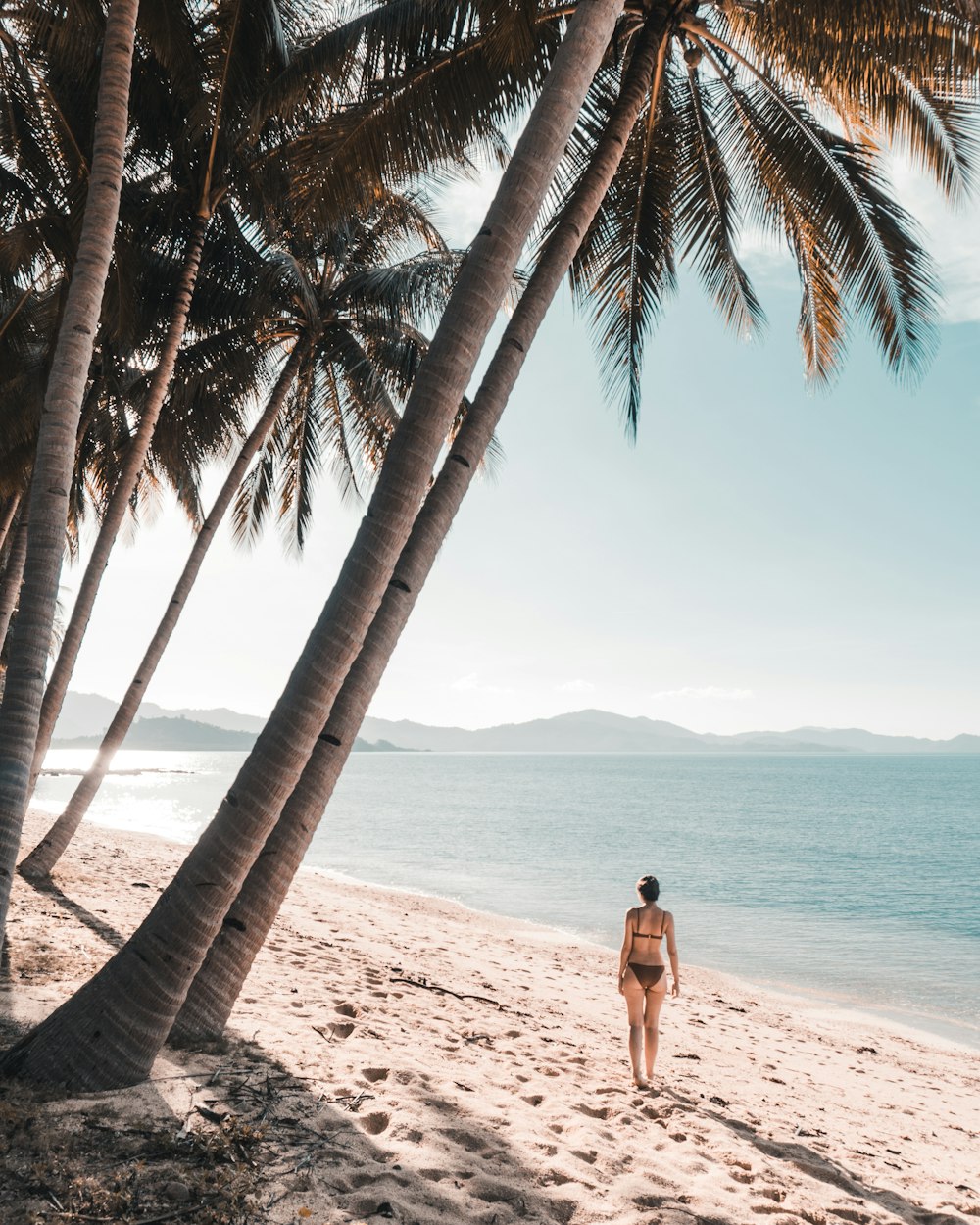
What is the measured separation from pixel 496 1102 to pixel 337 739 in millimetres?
2085

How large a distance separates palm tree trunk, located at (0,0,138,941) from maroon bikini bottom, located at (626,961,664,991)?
3.91 meters

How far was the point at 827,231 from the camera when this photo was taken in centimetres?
674

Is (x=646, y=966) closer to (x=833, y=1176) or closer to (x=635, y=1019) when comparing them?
(x=635, y=1019)

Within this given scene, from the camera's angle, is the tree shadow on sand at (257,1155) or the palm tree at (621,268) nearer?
the tree shadow on sand at (257,1155)

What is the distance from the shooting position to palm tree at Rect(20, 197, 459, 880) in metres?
10.4

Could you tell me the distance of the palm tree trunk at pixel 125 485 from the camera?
925cm

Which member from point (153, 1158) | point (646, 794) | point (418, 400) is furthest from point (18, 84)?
point (646, 794)

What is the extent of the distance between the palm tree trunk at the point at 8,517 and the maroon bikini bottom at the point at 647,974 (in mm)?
11602

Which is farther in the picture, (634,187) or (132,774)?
(132,774)

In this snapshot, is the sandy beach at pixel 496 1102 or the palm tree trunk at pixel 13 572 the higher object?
the palm tree trunk at pixel 13 572

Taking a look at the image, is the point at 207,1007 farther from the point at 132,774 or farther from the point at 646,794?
the point at 132,774

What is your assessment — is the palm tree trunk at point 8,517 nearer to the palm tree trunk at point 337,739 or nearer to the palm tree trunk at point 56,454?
the palm tree trunk at point 56,454

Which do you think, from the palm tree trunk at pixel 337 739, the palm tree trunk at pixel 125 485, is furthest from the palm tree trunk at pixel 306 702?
the palm tree trunk at pixel 125 485

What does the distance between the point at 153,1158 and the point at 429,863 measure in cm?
2589
